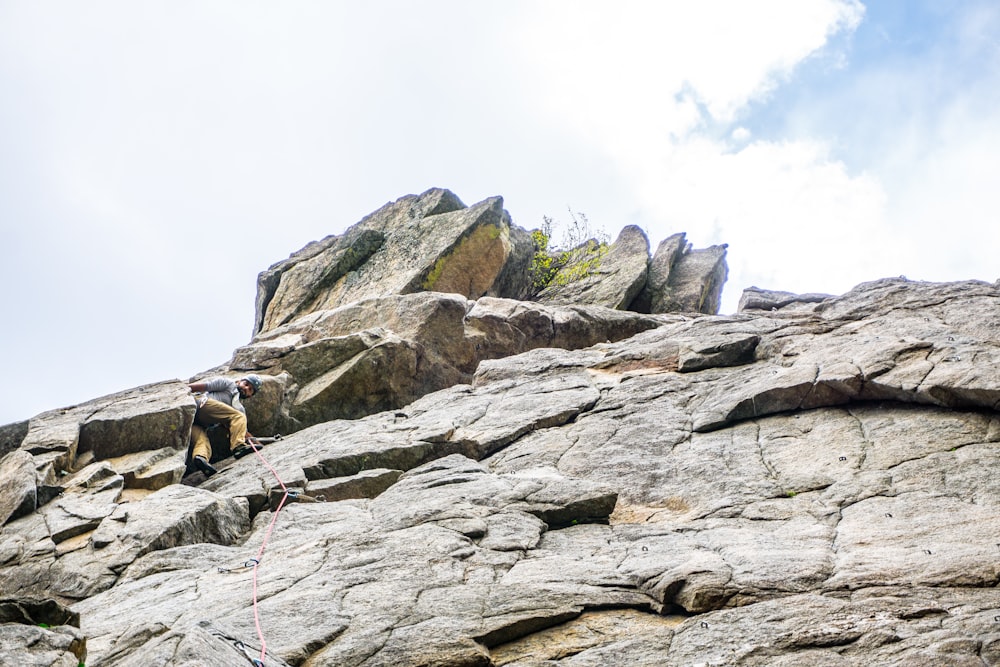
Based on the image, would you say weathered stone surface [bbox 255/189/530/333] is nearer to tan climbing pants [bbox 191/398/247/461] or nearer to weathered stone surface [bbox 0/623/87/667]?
tan climbing pants [bbox 191/398/247/461]

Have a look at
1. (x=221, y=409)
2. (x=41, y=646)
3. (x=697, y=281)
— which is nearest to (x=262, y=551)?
(x=41, y=646)

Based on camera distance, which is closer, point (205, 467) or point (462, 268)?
point (205, 467)

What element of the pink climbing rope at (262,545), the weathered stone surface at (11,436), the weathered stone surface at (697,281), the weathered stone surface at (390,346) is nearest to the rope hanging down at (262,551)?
the pink climbing rope at (262,545)

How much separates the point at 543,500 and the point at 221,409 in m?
12.0

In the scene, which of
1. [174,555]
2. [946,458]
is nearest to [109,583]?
[174,555]

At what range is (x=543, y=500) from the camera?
13711mm

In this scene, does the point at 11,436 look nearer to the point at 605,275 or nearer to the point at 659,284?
the point at 605,275

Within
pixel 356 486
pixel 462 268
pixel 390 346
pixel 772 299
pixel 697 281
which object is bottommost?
pixel 356 486

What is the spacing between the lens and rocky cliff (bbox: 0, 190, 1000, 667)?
893 cm

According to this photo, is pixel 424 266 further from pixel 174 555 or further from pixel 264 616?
pixel 264 616

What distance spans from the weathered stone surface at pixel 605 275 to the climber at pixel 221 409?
16.4 m

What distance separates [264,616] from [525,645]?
337 cm

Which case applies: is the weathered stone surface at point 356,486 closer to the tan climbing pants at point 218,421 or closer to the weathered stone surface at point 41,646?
the tan climbing pants at point 218,421

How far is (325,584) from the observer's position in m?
11.0
